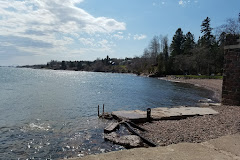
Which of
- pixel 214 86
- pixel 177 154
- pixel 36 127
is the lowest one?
pixel 36 127

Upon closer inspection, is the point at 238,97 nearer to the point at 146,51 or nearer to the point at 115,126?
the point at 115,126

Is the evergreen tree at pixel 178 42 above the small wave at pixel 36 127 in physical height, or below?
above

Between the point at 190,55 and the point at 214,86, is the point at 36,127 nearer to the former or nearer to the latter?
the point at 214,86

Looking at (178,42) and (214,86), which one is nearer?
(214,86)

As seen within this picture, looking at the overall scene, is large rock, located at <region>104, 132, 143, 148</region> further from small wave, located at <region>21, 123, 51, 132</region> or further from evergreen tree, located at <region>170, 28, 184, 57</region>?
evergreen tree, located at <region>170, 28, 184, 57</region>

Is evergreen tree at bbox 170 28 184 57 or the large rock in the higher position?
evergreen tree at bbox 170 28 184 57

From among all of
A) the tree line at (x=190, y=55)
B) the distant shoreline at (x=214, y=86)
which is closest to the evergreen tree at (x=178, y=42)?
the tree line at (x=190, y=55)

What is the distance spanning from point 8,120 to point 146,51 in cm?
10815

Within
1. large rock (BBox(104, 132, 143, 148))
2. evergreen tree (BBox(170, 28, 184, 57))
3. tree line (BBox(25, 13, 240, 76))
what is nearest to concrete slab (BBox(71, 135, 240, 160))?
large rock (BBox(104, 132, 143, 148))

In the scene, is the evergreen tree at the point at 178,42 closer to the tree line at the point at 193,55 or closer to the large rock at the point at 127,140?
the tree line at the point at 193,55

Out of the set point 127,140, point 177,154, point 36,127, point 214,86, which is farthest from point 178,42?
point 177,154

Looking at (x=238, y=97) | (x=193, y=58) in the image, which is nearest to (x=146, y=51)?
(x=193, y=58)

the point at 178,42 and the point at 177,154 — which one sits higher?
the point at 178,42

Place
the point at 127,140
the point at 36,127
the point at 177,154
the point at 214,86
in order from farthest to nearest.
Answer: the point at 214,86, the point at 36,127, the point at 127,140, the point at 177,154
